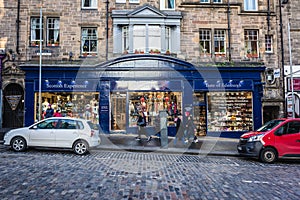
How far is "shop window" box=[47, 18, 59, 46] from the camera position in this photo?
1677 centimetres

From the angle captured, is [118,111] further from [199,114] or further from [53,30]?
[53,30]

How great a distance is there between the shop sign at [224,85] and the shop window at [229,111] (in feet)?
1.42

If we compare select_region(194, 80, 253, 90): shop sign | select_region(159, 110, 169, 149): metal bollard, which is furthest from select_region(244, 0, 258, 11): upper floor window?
select_region(159, 110, 169, 149): metal bollard

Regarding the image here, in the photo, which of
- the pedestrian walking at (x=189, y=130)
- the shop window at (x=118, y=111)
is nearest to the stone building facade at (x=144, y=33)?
the shop window at (x=118, y=111)

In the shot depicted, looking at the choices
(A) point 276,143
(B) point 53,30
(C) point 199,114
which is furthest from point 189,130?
(B) point 53,30

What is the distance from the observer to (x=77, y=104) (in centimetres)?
→ 1630

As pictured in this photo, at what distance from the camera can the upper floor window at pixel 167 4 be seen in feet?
55.8

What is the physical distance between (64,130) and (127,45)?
327 inches

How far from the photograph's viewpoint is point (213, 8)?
17234mm

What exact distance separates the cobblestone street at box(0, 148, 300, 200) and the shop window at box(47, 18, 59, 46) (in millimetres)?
9838

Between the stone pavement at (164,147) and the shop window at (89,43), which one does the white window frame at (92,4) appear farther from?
the stone pavement at (164,147)

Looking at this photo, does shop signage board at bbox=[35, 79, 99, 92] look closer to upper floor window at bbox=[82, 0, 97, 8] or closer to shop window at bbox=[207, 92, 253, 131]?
upper floor window at bbox=[82, 0, 97, 8]

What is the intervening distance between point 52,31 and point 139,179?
46.8 feet

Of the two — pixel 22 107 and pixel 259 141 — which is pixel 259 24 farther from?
pixel 22 107
